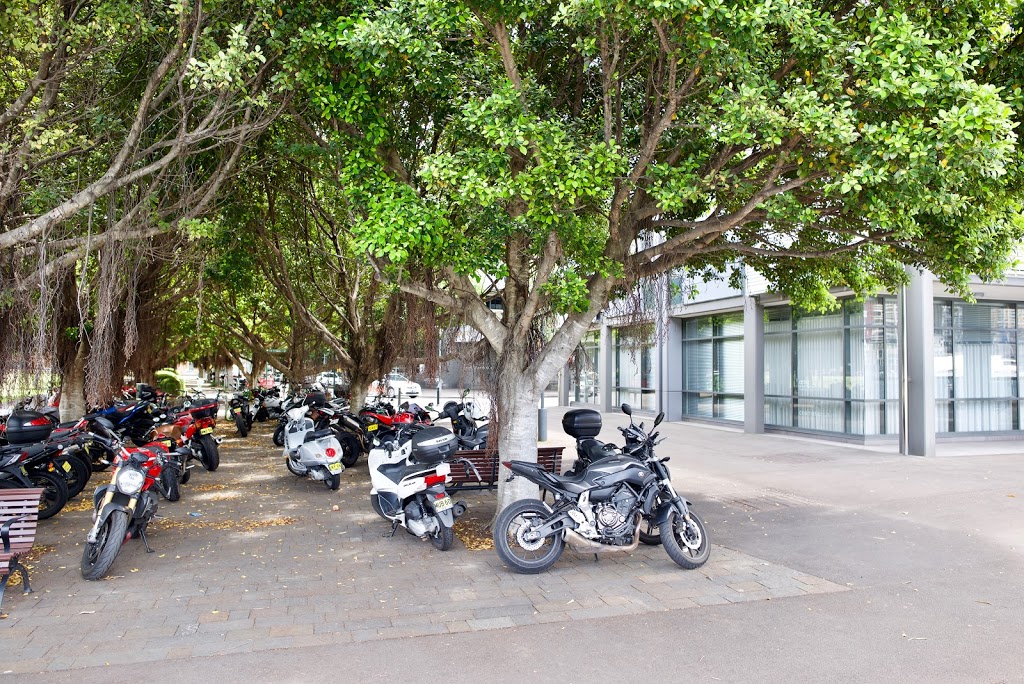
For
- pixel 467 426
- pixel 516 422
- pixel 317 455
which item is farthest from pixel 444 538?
pixel 467 426

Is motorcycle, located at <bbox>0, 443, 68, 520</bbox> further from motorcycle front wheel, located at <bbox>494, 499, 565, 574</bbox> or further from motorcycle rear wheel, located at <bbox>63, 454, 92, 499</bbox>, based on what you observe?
motorcycle front wheel, located at <bbox>494, 499, 565, 574</bbox>

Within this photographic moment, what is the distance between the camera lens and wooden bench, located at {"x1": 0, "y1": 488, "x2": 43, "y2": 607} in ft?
16.8

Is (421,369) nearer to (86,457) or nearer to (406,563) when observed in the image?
(86,457)

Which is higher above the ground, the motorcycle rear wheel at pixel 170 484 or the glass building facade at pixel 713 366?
the glass building facade at pixel 713 366

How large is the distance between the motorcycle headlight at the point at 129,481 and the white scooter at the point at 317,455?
363 centimetres

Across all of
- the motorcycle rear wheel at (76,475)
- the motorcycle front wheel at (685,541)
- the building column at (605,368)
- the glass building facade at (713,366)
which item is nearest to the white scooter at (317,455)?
the motorcycle rear wheel at (76,475)

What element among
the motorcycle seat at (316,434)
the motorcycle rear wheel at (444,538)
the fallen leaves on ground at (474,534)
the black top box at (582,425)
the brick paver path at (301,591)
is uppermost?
the black top box at (582,425)

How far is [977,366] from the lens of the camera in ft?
53.7

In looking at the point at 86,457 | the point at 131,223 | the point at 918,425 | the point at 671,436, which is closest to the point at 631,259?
the point at 131,223

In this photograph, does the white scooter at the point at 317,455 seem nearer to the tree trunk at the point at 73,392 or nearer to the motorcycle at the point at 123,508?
the motorcycle at the point at 123,508

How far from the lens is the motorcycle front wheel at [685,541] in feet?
20.0

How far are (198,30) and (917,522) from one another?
937 cm

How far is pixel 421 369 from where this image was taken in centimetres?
1266

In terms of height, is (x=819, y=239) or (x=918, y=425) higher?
(x=819, y=239)
